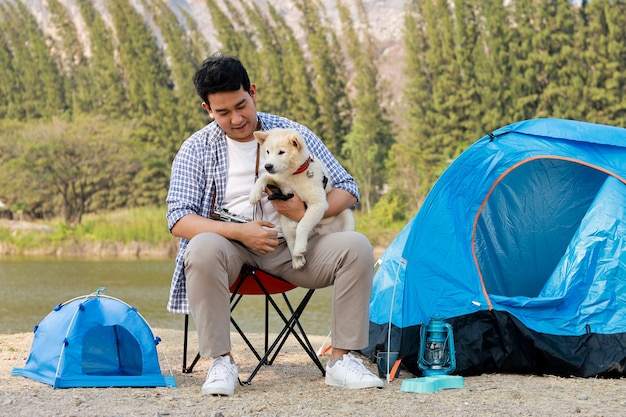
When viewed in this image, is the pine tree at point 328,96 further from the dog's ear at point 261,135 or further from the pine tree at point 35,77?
the dog's ear at point 261,135

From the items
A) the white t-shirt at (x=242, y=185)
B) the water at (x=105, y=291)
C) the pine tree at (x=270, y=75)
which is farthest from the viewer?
the pine tree at (x=270, y=75)

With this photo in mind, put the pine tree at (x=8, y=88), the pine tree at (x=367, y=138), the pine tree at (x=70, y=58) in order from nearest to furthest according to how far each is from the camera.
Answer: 1. the pine tree at (x=367, y=138)
2. the pine tree at (x=70, y=58)
3. the pine tree at (x=8, y=88)

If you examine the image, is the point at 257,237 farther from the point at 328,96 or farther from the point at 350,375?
the point at 328,96

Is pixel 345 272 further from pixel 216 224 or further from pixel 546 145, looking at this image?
pixel 546 145

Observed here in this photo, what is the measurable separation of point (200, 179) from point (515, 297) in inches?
60.5

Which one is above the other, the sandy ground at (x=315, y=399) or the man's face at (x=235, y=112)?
the man's face at (x=235, y=112)

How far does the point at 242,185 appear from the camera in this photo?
3133 mm

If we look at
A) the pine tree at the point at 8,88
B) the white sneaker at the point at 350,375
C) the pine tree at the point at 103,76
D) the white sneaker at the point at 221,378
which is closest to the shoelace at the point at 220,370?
the white sneaker at the point at 221,378

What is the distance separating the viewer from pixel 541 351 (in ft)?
11.3

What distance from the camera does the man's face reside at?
2.98 m

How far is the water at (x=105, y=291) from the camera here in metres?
7.80

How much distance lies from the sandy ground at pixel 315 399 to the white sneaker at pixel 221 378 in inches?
1.1

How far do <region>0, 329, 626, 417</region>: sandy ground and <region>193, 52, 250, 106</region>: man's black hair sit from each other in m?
1.07

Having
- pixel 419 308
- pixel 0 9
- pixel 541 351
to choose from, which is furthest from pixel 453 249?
pixel 0 9
